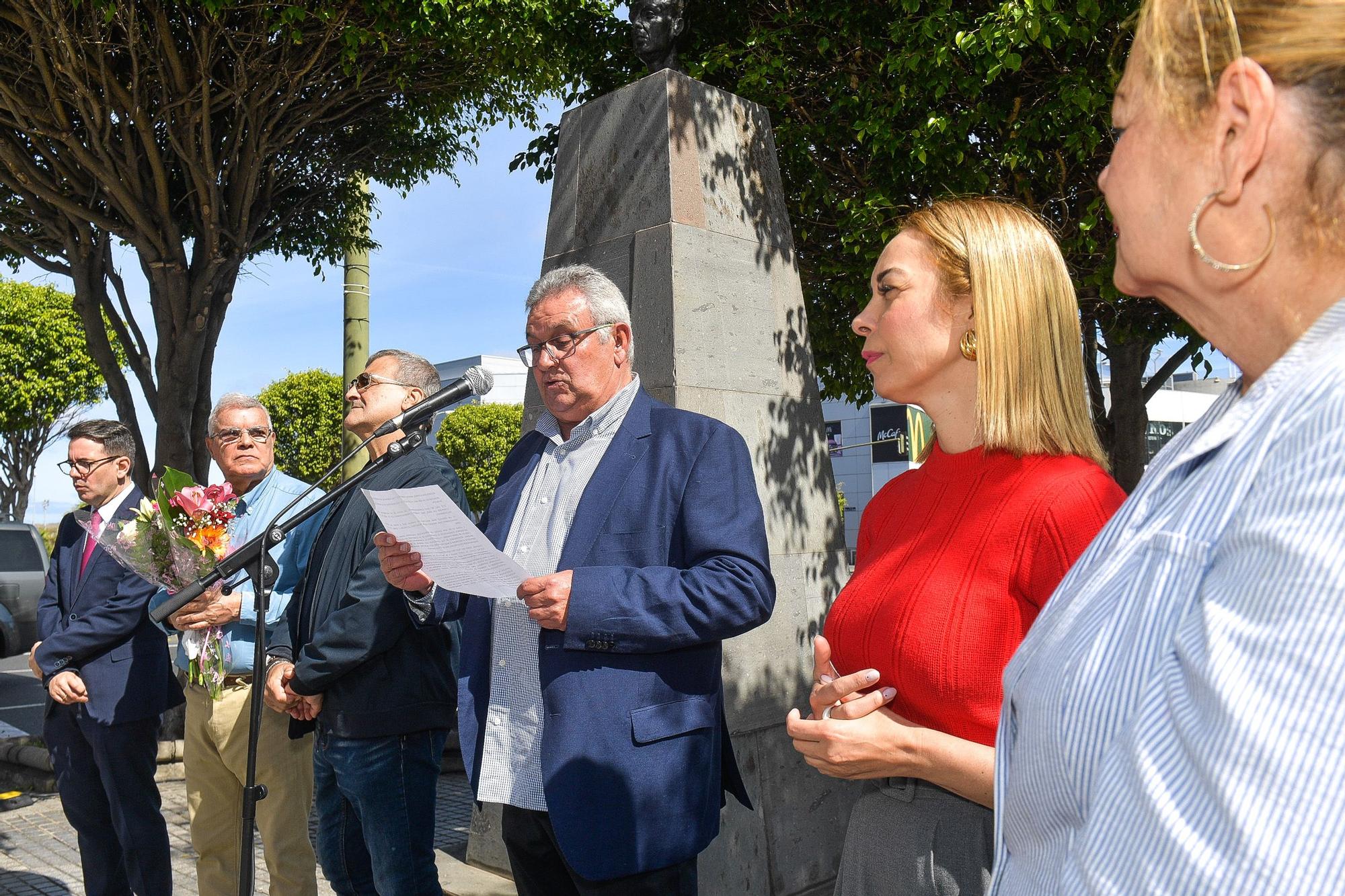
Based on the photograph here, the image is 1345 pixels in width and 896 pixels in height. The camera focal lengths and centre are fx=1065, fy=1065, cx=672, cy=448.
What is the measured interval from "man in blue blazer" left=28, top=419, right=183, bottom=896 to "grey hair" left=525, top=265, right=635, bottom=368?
2.76 meters

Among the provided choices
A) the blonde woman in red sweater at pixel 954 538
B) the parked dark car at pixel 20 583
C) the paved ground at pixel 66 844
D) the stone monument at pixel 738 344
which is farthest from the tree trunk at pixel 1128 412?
the parked dark car at pixel 20 583

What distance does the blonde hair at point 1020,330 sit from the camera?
6.30 ft

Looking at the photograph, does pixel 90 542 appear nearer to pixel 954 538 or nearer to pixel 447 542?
pixel 447 542

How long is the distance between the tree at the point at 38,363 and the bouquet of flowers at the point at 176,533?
28.5 meters

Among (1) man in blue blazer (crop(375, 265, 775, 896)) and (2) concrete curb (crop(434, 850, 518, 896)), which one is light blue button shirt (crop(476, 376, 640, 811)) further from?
(2) concrete curb (crop(434, 850, 518, 896))

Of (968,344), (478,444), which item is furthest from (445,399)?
(478,444)

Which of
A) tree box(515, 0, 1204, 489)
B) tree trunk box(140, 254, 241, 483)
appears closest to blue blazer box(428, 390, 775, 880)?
tree box(515, 0, 1204, 489)

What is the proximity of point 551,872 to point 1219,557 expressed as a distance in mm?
2280

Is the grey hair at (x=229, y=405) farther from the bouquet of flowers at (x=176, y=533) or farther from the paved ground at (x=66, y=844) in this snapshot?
the paved ground at (x=66, y=844)

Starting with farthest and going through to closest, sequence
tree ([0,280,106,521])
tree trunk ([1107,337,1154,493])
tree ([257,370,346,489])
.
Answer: tree ([257,370,346,489]), tree ([0,280,106,521]), tree trunk ([1107,337,1154,493])

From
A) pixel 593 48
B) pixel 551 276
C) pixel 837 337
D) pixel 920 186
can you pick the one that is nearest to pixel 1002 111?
pixel 920 186

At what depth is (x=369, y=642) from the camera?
3309 mm

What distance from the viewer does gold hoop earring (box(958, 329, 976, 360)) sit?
6.55ft

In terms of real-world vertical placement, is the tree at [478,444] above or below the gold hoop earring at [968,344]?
above
